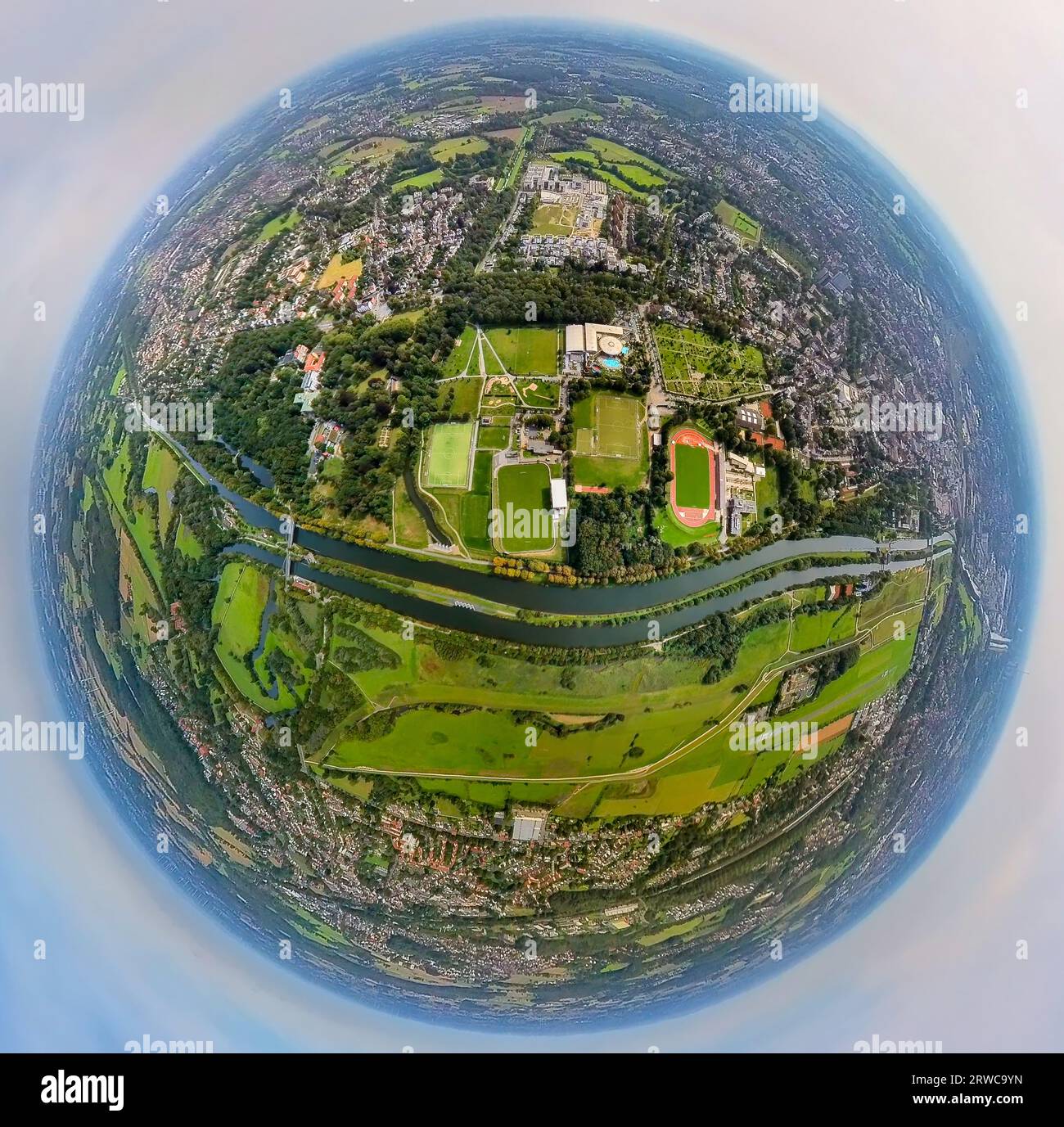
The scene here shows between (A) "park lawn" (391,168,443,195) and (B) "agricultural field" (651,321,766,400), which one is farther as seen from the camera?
(A) "park lawn" (391,168,443,195)

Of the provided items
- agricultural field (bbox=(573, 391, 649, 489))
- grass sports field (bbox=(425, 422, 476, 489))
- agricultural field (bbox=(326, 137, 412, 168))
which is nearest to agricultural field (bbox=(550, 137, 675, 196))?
agricultural field (bbox=(326, 137, 412, 168))

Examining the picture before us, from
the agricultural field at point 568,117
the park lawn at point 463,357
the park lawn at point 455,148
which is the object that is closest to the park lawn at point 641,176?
the agricultural field at point 568,117

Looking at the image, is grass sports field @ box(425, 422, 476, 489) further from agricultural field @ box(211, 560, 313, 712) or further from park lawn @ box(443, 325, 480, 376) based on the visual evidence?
agricultural field @ box(211, 560, 313, 712)

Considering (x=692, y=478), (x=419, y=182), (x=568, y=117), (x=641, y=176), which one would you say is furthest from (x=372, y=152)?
(x=692, y=478)

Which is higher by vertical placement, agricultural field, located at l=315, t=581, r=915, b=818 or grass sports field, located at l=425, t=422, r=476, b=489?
grass sports field, located at l=425, t=422, r=476, b=489

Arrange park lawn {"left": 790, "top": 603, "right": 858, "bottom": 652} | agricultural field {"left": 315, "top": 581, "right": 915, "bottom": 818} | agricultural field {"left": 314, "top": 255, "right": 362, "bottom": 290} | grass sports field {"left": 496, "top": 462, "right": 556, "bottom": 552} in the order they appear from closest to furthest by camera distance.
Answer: agricultural field {"left": 315, "top": 581, "right": 915, "bottom": 818} < grass sports field {"left": 496, "top": 462, "right": 556, "bottom": 552} < park lawn {"left": 790, "top": 603, "right": 858, "bottom": 652} < agricultural field {"left": 314, "top": 255, "right": 362, "bottom": 290}

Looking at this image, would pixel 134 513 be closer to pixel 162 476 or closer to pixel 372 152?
pixel 162 476

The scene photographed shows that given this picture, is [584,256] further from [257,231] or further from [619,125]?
[257,231]
